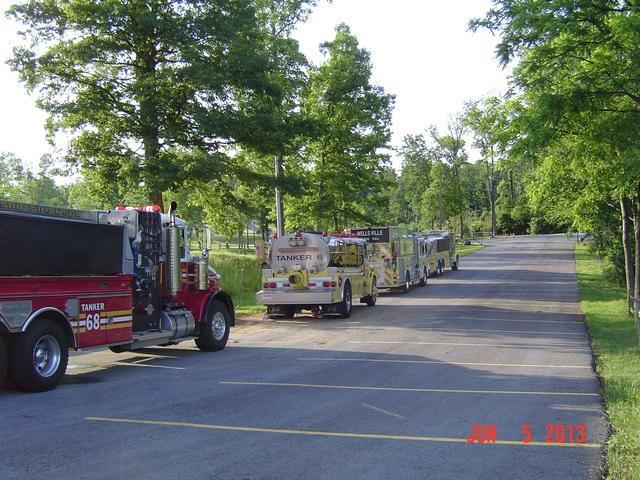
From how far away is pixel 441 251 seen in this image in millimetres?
39906

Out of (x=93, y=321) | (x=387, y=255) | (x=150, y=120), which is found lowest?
(x=93, y=321)

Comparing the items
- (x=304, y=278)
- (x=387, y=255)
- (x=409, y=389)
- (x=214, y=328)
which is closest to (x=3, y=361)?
(x=214, y=328)

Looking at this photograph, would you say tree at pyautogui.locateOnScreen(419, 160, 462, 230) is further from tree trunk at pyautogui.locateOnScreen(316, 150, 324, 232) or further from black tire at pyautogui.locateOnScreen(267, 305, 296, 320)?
black tire at pyautogui.locateOnScreen(267, 305, 296, 320)

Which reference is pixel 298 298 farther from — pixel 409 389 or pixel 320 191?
pixel 320 191

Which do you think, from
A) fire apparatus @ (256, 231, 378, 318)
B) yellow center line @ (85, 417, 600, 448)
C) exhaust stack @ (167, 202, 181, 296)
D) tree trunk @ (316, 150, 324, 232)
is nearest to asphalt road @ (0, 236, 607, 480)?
yellow center line @ (85, 417, 600, 448)

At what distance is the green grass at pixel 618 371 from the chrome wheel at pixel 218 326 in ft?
25.1

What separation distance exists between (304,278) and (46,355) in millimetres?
10523

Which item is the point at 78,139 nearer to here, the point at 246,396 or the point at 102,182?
the point at 102,182

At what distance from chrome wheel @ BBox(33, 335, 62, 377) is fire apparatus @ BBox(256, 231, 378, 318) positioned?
10.2 m

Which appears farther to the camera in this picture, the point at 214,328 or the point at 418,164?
the point at 418,164

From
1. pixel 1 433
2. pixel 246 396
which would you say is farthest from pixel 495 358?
pixel 1 433

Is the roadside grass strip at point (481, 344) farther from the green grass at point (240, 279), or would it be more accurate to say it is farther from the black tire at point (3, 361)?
the green grass at point (240, 279)

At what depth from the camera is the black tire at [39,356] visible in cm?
902
